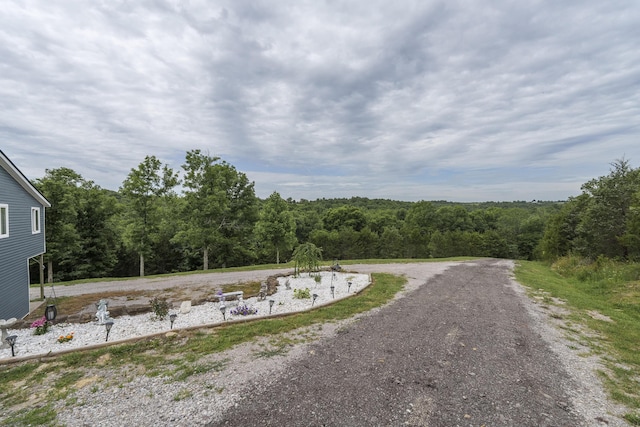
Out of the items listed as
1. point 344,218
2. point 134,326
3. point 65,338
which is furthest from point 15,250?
point 344,218

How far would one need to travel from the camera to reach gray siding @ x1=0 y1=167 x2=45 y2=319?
7618mm

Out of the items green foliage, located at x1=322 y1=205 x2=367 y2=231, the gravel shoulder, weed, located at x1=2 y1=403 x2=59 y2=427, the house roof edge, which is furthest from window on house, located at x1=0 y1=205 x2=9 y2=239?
green foliage, located at x1=322 y1=205 x2=367 y2=231

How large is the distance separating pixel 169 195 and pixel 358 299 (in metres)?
16.1

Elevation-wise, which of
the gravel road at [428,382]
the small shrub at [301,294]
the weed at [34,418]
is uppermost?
the weed at [34,418]

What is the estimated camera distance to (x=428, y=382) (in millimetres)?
4273

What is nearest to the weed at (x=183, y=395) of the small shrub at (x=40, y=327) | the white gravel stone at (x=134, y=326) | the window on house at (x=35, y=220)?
the white gravel stone at (x=134, y=326)

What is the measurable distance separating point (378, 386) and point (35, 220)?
12.8 meters

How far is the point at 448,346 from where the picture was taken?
552cm

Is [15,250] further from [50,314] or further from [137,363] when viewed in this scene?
[137,363]

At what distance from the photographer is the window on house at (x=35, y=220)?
9797 millimetres

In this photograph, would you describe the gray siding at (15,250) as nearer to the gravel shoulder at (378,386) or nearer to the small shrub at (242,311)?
the gravel shoulder at (378,386)

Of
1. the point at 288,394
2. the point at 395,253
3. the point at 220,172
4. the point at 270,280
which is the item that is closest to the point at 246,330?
the point at 288,394

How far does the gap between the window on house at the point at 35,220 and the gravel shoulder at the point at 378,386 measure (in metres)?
8.42

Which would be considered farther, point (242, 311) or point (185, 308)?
point (185, 308)
